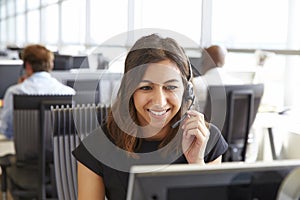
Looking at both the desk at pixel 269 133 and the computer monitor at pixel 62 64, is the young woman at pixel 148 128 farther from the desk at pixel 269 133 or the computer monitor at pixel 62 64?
the computer monitor at pixel 62 64

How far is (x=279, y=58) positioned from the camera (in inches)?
170

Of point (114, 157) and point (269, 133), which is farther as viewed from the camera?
point (269, 133)

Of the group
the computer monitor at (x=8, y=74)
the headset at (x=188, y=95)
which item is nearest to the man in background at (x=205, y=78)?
the headset at (x=188, y=95)

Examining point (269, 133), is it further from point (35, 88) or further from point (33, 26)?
point (33, 26)

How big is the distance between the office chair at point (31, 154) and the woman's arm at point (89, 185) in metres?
1.12

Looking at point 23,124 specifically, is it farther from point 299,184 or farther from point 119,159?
point 299,184

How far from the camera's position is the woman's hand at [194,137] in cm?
142

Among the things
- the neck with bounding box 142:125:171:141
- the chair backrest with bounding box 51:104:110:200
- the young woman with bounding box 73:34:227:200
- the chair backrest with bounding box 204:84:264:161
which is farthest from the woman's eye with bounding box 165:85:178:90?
the chair backrest with bounding box 204:84:264:161

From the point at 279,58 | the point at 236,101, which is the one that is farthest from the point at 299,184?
the point at 279,58

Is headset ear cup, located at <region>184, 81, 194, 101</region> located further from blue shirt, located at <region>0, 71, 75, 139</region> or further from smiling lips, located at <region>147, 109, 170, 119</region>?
blue shirt, located at <region>0, 71, 75, 139</region>

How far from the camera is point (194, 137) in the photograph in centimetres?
145

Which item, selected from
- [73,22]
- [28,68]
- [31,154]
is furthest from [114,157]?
[73,22]

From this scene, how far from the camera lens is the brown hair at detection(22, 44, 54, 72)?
3.82 m

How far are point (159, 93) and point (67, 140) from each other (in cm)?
83
